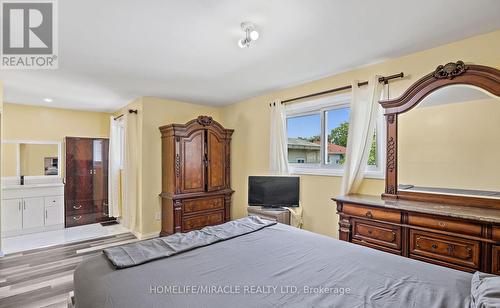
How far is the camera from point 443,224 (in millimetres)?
1871

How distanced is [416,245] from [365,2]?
6.07 ft

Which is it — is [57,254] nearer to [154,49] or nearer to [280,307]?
[154,49]

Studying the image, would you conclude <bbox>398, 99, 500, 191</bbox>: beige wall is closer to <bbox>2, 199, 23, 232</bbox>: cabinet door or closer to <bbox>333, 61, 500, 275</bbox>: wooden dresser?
<bbox>333, 61, 500, 275</bbox>: wooden dresser

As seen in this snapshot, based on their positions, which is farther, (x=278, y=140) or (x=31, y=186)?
(x=31, y=186)

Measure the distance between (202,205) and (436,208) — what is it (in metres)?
3.10

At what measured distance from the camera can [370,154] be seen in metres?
2.74

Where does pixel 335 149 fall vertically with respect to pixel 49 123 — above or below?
below

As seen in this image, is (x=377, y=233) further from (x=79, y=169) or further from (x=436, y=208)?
(x=79, y=169)

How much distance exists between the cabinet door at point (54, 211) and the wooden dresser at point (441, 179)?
4.76m

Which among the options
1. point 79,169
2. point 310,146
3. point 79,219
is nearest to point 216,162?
point 310,146

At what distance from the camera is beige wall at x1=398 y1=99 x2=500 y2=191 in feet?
6.61

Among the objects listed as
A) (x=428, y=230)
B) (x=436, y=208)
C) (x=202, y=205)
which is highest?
(x=436, y=208)

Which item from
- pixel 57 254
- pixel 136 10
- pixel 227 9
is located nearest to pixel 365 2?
pixel 227 9

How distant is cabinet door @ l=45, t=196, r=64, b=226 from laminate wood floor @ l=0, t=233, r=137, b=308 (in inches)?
43.2
